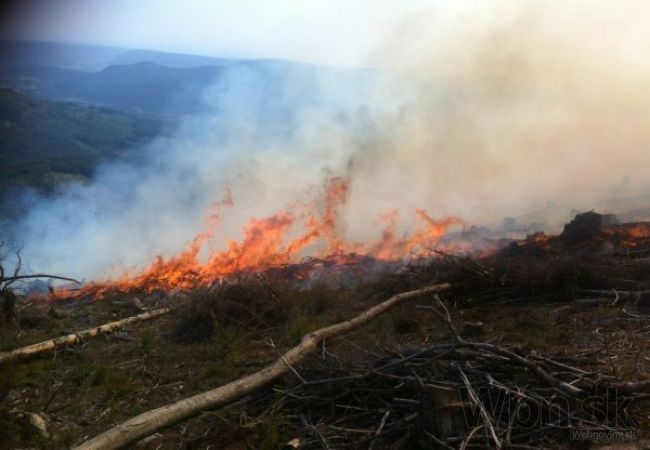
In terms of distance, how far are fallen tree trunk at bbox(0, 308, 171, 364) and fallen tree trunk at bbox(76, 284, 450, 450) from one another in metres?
3.85

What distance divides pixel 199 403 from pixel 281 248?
817cm

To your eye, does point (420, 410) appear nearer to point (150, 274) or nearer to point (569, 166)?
point (150, 274)

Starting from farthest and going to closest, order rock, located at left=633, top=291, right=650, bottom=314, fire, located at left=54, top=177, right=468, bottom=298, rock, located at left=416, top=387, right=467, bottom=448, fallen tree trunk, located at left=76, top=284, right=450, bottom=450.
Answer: fire, located at left=54, top=177, right=468, bottom=298
rock, located at left=633, top=291, right=650, bottom=314
fallen tree trunk, located at left=76, top=284, right=450, bottom=450
rock, located at left=416, top=387, right=467, bottom=448

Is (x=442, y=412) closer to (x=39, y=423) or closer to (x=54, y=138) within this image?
(x=39, y=423)

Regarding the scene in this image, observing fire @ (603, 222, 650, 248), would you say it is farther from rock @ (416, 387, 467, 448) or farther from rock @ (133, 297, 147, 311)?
rock @ (133, 297, 147, 311)

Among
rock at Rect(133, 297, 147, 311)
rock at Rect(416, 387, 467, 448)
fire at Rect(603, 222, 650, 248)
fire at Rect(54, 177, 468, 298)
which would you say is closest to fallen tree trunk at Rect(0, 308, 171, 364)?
rock at Rect(133, 297, 147, 311)

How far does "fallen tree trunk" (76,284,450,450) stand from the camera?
4.09 metres

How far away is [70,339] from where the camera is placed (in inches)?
313

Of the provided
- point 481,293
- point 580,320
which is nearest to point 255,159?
point 481,293

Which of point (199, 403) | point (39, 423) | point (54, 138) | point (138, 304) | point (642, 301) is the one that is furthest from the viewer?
point (54, 138)

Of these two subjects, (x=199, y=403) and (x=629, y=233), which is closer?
(x=199, y=403)

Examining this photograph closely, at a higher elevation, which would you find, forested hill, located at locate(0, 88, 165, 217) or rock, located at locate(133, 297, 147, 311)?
forested hill, located at locate(0, 88, 165, 217)

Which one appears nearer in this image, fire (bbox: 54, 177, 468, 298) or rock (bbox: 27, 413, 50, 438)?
rock (bbox: 27, 413, 50, 438)

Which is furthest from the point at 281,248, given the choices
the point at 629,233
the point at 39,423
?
the point at 39,423
